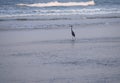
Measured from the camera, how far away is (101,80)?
8.99 meters

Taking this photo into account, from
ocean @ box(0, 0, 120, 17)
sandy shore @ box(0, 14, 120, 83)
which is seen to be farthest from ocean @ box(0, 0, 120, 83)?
ocean @ box(0, 0, 120, 17)

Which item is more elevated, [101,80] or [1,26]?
[101,80]

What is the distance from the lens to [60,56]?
11.8m

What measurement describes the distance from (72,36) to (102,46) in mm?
2750

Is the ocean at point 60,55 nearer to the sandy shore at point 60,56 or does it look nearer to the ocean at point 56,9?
the sandy shore at point 60,56

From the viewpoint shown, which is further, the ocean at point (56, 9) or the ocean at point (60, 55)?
the ocean at point (56, 9)

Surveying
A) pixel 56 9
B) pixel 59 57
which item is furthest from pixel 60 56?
pixel 56 9

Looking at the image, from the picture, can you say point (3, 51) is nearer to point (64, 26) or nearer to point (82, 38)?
point (82, 38)

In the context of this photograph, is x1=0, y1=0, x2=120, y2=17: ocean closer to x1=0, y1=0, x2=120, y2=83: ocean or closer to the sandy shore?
x1=0, y1=0, x2=120, y2=83: ocean

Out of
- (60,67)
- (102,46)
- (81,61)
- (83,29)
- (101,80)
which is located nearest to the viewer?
(101,80)

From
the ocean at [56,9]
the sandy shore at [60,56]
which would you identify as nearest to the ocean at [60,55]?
the sandy shore at [60,56]

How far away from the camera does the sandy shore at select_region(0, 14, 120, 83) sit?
9.40 metres

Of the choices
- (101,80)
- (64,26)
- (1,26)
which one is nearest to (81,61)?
(101,80)

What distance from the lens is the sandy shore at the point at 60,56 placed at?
9398mm
